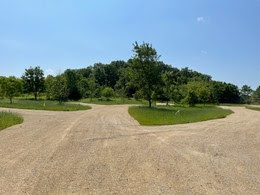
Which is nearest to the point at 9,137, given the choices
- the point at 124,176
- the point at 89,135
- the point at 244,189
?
the point at 89,135

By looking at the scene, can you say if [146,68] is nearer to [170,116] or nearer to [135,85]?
[135,85]

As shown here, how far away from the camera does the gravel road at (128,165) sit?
724 centimetres

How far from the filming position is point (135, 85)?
48188mm

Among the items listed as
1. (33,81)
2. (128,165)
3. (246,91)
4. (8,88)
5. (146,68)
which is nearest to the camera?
(128,165)

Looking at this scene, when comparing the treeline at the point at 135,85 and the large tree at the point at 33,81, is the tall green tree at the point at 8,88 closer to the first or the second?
the treeline at the point at 135,85

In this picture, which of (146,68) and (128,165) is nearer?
(128,165)

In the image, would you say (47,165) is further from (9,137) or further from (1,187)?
(9,137)

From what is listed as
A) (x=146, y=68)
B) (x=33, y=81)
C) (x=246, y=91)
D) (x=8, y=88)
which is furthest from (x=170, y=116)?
(x=246, y=91)

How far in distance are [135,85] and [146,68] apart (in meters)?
3.35

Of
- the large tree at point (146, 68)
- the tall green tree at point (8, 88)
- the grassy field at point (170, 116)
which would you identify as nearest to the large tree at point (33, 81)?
the tall green tree at point (8, 88)

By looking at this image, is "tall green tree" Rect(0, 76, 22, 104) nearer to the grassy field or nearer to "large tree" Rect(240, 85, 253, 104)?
the grassy field

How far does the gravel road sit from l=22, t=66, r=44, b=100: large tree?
235 feet

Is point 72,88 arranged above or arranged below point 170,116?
above

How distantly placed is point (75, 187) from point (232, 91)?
115067 mm
